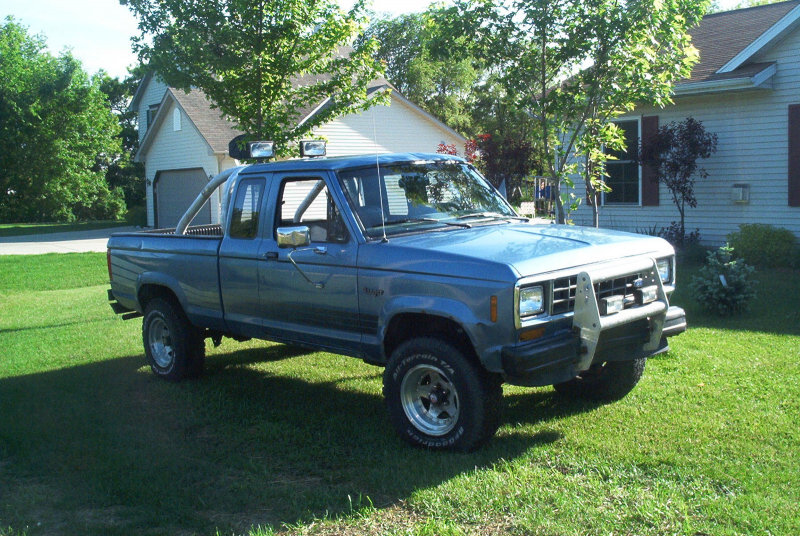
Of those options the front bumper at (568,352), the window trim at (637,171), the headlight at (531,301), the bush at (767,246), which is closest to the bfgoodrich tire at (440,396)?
the front bumper at (568,352)

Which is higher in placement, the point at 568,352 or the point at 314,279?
the point at 314,279

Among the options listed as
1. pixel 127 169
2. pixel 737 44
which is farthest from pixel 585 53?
pixel 127 169

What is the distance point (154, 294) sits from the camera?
773 centimetres

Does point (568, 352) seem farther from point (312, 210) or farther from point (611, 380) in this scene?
point (312, 210)

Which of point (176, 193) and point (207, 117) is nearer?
point (207, 117)

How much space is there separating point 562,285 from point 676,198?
35.3 ft

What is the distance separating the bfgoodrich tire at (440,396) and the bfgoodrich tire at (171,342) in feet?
9.08

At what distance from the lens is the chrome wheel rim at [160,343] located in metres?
7.61

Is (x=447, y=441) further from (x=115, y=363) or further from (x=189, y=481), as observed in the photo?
(x=115, y=363)

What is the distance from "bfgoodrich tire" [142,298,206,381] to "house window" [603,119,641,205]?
1059cm

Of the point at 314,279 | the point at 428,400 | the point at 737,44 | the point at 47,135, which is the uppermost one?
the point at 47,135

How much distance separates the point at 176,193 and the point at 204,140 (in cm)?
363

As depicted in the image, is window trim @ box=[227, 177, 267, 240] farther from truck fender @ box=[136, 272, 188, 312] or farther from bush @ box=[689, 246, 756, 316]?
bush @ box=[689, 246, 756, 316]

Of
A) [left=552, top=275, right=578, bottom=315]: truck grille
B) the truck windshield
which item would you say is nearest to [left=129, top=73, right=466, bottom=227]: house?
the truck windshield
